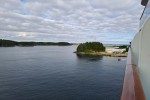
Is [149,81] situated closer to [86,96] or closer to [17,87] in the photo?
[86,96]

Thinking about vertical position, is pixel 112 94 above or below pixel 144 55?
below

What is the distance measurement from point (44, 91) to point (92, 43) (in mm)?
108148

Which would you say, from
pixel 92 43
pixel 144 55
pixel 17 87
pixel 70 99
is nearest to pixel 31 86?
pixel 17 87

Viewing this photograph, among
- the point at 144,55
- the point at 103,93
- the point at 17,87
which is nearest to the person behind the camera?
the point at 144,55

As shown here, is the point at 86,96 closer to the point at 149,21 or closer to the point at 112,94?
the point at 112,94

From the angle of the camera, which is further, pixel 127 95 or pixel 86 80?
pixel 86 80

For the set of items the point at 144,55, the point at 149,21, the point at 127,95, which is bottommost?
the point at 127,95

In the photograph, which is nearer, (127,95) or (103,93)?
(127,95)

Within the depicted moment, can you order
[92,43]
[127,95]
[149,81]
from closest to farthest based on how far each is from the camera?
[127,95], [149,81], [92,43]

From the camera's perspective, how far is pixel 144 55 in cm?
248

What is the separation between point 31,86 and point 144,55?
1604 inches

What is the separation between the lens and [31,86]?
40844mm

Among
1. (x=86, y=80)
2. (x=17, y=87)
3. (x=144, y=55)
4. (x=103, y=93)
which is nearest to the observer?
(x=144, y=55)

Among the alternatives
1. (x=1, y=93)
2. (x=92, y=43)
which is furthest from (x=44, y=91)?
(x=92, y=43)
